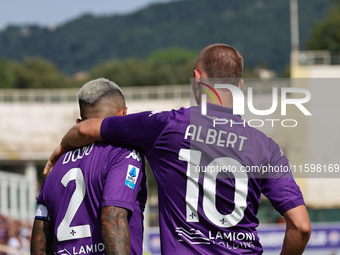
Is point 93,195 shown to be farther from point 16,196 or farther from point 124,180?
point 16,196

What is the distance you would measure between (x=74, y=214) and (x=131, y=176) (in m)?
0.43

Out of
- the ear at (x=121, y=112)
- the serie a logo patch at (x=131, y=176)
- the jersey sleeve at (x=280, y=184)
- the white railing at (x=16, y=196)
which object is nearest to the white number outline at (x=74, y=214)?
the serie a logo patch at (x=131, y=176)

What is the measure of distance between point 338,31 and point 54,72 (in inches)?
2051

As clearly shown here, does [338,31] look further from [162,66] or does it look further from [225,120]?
[225,120]

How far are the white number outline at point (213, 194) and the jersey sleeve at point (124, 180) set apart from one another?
0.34 meters

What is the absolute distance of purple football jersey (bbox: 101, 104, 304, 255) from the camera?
4258mm

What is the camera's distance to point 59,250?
181 inches

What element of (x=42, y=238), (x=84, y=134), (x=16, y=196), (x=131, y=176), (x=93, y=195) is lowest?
(x=16, y=196)

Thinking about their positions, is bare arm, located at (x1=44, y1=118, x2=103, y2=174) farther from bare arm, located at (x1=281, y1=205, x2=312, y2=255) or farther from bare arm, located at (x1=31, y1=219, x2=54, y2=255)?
bare arm, located at (x1=281, y1=205, x2=312, y2=255)

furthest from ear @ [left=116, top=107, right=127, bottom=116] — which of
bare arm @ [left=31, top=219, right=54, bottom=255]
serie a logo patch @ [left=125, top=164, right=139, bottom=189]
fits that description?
bare arm @ [left=31, top=219, right=54, bottom=255]

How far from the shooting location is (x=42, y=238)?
469 centimetres

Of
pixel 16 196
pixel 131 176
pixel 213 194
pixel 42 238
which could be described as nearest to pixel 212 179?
pixel 213 194

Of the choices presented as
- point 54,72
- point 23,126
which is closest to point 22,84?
point 54,72

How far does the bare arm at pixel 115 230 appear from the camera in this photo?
13.9 ft
